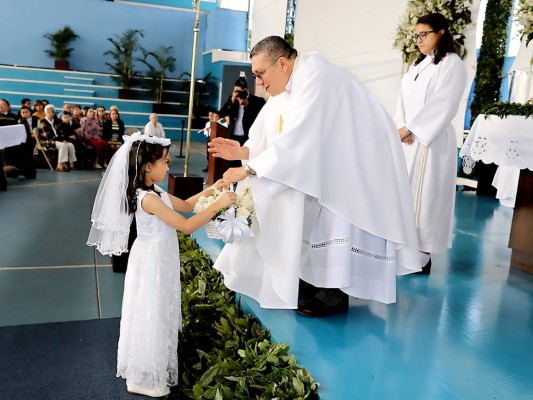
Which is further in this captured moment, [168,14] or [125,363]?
[168,14]

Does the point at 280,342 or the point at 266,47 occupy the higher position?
the point at 266,47

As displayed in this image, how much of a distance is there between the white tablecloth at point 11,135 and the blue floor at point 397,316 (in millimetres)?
1901

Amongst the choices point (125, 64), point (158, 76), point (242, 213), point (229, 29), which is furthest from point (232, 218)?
point (229, 29)

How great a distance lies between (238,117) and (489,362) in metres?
6.52

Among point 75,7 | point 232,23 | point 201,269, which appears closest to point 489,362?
point 201,269

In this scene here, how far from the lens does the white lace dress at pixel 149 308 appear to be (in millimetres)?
2586

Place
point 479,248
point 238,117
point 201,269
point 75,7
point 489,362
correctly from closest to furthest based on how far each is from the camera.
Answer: point 489,362 < point 201,269 < point 479,248 < point 238,117 < point 75,7

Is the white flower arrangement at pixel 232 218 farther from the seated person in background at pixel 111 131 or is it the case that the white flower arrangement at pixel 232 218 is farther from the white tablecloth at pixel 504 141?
the seated person in background at pixel 111 131

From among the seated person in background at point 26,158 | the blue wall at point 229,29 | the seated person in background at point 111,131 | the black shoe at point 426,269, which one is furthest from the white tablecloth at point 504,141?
the blue wall at point 229,29

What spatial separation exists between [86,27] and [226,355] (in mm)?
17990

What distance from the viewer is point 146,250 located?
2.62 m

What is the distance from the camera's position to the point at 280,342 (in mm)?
2520

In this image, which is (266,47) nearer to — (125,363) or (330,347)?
(330,347)

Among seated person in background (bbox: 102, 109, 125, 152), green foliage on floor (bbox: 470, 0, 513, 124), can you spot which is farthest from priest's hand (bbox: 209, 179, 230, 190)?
seated person in background (bbox: 102, 109, 125, 152)
